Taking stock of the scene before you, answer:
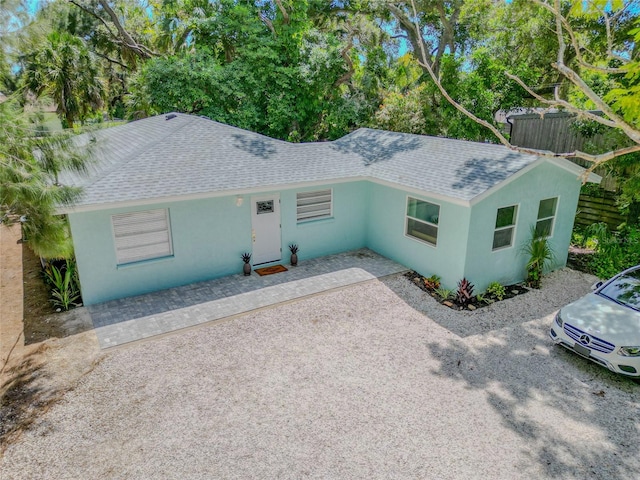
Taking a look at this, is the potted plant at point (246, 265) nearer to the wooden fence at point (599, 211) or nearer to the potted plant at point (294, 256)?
the potted plant at point (294, 256)

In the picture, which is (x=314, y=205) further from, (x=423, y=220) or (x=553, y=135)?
(x=553, y=135)

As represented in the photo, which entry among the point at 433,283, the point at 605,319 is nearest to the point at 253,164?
the point at 433,283

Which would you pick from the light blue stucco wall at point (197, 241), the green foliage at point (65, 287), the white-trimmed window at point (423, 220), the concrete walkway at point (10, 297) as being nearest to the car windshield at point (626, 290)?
the white-trimmed window at point (423, 220)

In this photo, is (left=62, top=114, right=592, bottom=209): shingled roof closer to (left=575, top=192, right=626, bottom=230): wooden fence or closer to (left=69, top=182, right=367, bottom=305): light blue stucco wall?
(left=69, top=182, right=367, bottom=305): light blue stucco wall

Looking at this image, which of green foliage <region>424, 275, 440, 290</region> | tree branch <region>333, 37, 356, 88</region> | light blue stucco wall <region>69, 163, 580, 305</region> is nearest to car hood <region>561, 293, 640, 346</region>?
light blue stucco wall <region>69, 163, 580, 305</region>

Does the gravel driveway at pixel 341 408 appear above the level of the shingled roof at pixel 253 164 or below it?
below

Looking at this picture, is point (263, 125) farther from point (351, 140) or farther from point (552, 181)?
point (552, 181)

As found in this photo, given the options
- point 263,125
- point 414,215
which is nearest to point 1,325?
point 414,215
